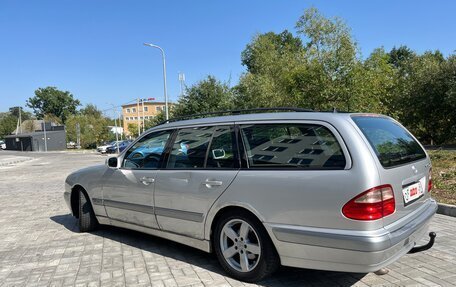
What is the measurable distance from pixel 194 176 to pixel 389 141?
1.95 metres

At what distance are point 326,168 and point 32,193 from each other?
9.93 meters

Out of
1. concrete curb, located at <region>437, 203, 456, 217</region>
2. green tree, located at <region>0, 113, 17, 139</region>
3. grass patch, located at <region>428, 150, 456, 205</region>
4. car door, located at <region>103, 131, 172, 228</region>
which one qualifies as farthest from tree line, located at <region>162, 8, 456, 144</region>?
green tree, located at <region>0, 113, 17, 139</region>

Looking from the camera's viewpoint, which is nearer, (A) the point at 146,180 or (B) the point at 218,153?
(B) the point at 218,153

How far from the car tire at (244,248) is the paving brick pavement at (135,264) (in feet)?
0.46

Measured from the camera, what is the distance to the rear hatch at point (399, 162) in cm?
323

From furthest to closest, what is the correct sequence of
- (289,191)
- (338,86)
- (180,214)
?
(338,86)
(180,214)
(289,191)

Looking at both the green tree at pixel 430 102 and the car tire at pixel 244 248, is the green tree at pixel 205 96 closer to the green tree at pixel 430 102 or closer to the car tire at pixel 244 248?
the green tree at pixel 430 102

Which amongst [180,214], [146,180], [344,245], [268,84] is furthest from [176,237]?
[268,84]

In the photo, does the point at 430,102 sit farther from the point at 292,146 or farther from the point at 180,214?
the point at 180,214

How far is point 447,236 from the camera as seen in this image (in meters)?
5.05

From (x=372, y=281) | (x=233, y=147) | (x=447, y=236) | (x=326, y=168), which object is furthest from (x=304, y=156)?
(x=447, y=236)

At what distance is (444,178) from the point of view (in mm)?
8492

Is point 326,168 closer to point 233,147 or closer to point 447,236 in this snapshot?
point 233,147

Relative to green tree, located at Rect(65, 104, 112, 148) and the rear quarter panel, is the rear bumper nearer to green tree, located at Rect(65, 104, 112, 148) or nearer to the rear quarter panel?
the rear quarter panel
